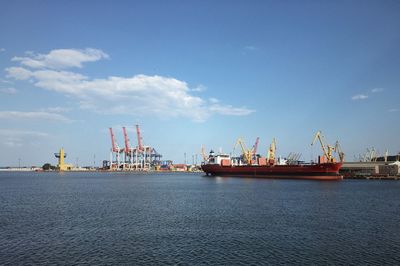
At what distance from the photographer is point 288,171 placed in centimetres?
11481

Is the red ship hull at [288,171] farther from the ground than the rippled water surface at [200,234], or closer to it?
farther from the ground

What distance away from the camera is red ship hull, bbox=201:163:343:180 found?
107 metres

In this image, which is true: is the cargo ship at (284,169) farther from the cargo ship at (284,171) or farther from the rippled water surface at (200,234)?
the rippled water surface at (200,234)

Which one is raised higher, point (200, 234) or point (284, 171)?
point (284, 171)

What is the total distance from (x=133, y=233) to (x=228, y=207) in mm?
19490

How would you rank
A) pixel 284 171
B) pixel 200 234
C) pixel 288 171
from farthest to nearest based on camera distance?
pixel 284 171, pixel 288 171, pixel 200 234

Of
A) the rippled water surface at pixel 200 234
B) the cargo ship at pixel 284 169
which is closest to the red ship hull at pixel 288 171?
the cargo ship at pixel 284 169

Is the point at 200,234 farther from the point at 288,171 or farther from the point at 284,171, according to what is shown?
the point at 284,171

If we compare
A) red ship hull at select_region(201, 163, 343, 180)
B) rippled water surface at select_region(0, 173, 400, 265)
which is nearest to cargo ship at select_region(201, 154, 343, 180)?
red ship hull at select_region(201, 163, 343, 180)

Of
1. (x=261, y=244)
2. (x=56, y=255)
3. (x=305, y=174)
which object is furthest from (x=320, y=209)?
(x=305, y=174)

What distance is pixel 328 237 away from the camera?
30.8 m

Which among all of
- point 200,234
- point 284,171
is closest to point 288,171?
point 284,171

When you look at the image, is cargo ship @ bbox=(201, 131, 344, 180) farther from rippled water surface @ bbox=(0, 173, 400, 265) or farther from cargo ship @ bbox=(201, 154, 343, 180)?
rippled water surface @ bbox=(0, 173, 400, 265)

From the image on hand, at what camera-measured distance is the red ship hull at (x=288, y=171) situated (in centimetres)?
10656
